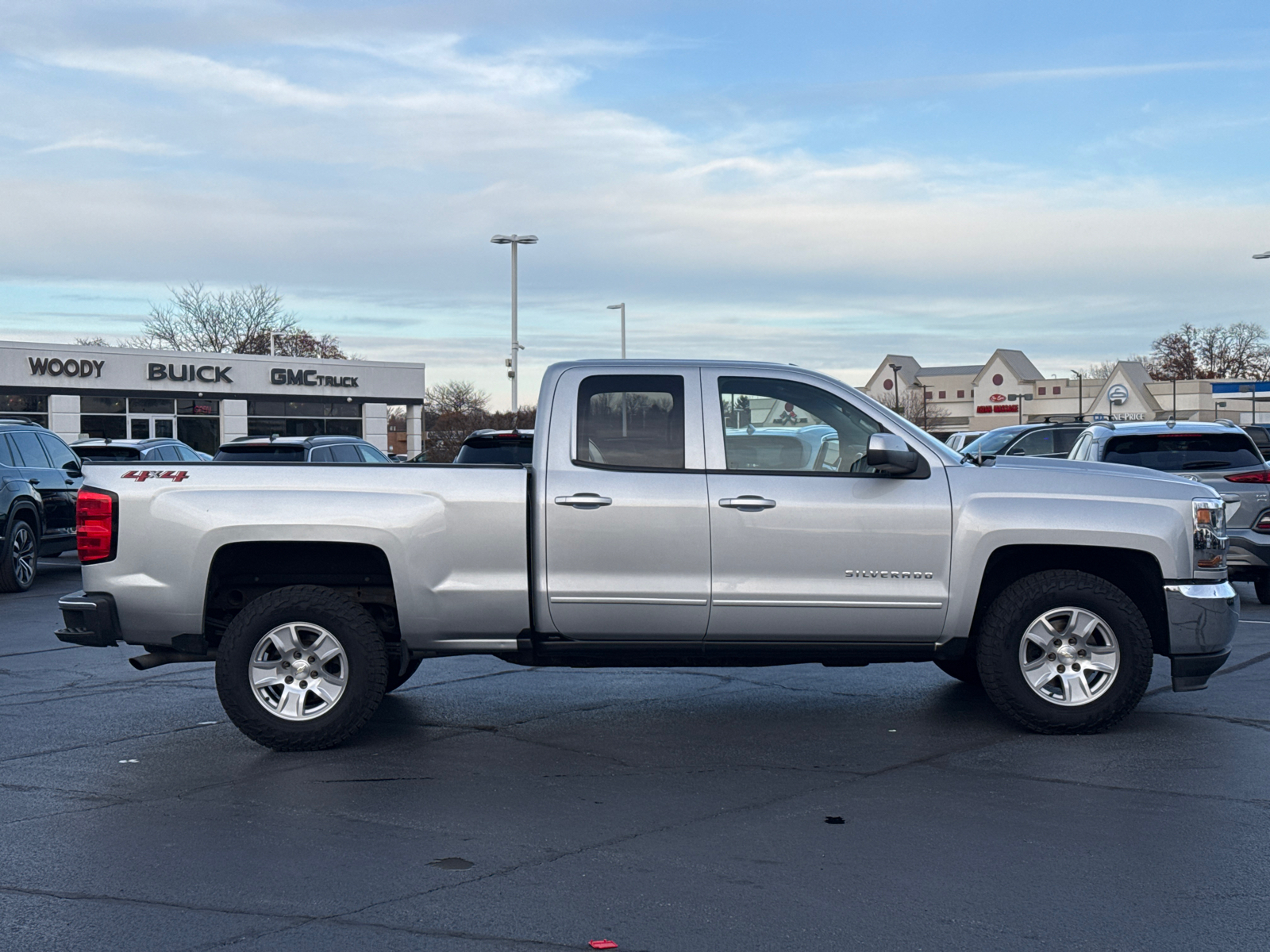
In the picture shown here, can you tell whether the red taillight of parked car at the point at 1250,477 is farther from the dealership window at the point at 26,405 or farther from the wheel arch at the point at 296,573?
the dealership window at the point at 26,405

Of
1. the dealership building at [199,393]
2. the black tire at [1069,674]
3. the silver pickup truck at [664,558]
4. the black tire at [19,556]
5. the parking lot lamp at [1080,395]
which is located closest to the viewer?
the silver pickup truck at [664,558]

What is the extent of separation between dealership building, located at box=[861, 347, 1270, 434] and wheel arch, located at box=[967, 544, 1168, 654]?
91310 millimetres

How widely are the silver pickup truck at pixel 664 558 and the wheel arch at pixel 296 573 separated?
0.02 meters

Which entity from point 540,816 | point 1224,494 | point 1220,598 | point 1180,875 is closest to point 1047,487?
point 1220,598

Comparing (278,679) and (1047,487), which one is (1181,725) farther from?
(278,679)

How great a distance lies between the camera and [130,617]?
23.0ft

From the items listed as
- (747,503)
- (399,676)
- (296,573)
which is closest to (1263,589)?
(747,503)

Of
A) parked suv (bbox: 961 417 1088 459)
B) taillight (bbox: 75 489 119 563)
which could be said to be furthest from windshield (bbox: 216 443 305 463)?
parked suv (bbox: 961 417 1088 459)

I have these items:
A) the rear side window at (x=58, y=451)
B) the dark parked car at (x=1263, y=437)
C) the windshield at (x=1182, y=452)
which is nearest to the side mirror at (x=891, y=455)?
the windshield at (x=1182, y=452)

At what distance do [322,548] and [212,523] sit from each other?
1.95 feet

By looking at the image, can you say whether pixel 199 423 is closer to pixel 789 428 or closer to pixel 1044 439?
pixel 1044 439

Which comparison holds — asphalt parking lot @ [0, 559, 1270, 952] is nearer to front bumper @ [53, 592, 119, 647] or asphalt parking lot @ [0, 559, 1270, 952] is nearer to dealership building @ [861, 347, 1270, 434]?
front bumper @ [53, 592, 119, 647]

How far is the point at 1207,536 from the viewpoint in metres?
7.18

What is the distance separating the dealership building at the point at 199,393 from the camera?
4447 centimetres
